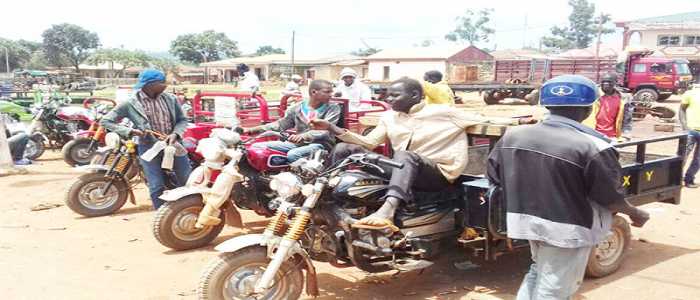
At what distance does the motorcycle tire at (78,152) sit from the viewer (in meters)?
9.28

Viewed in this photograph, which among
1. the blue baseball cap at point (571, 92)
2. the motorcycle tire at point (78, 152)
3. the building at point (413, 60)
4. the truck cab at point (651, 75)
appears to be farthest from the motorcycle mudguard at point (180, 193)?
the building at point (413, 60)

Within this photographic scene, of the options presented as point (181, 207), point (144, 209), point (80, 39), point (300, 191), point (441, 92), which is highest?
point (80, 39)

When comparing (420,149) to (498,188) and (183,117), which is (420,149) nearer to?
(498,188)

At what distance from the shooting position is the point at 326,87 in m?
5.39

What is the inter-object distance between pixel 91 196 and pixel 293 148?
2.74 meters

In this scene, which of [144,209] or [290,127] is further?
[144,209]

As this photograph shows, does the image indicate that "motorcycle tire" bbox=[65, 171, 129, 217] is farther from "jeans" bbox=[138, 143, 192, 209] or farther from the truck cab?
the truck cab

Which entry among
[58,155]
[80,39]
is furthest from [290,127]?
[80,39]

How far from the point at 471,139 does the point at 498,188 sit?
79.9 inches

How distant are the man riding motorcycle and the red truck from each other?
1732 cm

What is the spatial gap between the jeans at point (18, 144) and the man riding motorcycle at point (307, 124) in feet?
19.8

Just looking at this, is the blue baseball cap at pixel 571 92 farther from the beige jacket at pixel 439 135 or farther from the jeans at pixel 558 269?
the beige jacket at pixel 439 135

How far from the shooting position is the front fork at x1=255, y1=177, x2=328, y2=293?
3387 mm

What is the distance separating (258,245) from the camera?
357 centimetres
